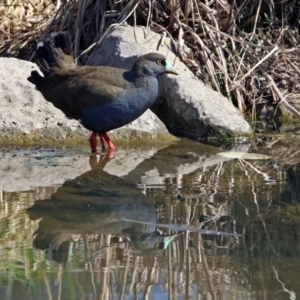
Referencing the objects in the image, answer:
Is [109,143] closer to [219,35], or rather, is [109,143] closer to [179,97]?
[179,97]

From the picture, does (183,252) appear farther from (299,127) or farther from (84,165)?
(299,127)

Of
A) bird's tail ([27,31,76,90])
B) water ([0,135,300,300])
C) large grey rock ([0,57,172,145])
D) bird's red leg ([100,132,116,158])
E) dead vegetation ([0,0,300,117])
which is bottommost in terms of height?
water ([0,135,300,300])

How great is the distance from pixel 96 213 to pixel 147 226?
0.39 m

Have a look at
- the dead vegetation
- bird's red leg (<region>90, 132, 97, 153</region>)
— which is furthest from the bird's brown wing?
the dead vegetation

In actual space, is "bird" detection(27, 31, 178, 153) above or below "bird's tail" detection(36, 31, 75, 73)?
below

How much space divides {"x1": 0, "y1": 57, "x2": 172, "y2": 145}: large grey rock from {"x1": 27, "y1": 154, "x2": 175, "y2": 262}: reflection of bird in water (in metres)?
1.64

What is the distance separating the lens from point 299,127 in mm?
7887

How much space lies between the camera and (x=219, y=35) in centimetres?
841

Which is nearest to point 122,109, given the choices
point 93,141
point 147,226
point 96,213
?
point 93,141

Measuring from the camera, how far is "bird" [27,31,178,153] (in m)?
6.11

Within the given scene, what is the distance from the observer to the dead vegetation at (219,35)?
326 inches

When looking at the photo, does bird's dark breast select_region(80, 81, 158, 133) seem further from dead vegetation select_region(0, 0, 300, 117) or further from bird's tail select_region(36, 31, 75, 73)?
dead vegetation select_region(0, 0, 300, 117)

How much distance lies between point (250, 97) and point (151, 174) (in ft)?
10.3

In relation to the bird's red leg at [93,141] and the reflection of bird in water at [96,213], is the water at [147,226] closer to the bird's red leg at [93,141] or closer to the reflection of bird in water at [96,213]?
the reflection of bird in water at [96,213]
